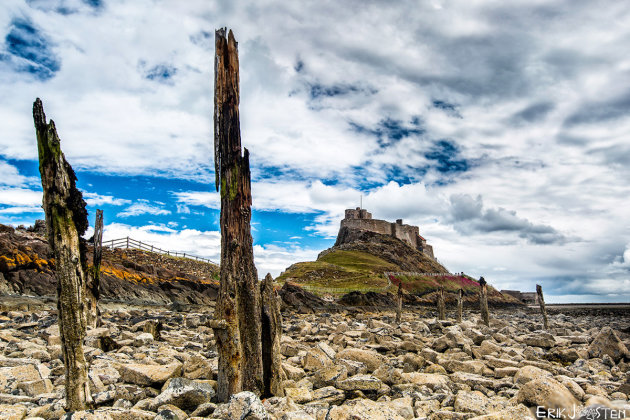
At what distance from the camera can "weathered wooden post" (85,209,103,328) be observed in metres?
13.2

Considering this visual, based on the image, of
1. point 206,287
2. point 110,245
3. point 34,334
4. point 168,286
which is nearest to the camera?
point 34,334

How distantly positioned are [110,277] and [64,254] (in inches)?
915

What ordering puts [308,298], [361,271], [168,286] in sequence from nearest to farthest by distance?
1. [168,286]
2. [308,298]
3. [361,271]

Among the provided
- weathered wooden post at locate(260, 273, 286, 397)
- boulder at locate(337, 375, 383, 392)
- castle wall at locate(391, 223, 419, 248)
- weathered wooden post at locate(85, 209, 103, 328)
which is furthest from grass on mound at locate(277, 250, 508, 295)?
boulder at locate(337, 375, 383, 392)

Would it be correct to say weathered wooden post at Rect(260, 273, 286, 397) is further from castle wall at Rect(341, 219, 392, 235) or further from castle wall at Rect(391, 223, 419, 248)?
castle wall at Rect(391, 223, 419, 248)

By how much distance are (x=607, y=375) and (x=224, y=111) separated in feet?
36.0

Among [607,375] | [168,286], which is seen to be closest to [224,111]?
[607,375]

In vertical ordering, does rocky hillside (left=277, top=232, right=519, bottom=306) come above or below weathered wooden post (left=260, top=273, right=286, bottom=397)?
above

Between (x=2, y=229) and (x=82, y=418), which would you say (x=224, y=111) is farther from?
(x=2, y=229)

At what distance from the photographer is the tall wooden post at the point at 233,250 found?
696 cm

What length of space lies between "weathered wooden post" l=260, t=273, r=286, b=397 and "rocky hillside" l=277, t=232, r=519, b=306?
147 feet

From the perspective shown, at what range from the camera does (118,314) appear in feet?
63.1

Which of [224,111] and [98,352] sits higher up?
[224,111]

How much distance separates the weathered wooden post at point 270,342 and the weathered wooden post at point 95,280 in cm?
688
